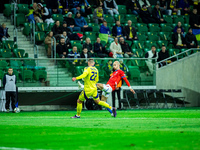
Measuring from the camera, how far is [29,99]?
22859 millimetres

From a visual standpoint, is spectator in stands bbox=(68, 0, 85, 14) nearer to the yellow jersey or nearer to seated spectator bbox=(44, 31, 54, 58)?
seated spectator bbox=(44, 31, 54, 58)

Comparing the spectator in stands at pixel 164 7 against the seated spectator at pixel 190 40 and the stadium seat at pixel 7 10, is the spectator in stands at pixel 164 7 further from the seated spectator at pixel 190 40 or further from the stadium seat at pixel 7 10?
the stadium seat at pixel 7 10

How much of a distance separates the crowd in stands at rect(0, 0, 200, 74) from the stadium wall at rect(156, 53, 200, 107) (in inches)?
32.3

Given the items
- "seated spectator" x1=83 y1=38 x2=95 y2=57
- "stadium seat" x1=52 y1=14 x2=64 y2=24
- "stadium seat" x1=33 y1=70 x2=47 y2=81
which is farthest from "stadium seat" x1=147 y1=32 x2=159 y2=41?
"stadium seat" x1=33 y1=70 x2=47 y2=81

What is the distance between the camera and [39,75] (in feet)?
70.9

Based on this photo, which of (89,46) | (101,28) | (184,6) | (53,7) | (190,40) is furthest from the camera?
(184,6)

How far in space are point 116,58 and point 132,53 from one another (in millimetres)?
2263

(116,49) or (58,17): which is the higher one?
(58,17)

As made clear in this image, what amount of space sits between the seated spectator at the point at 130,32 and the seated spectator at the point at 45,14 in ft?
14.6

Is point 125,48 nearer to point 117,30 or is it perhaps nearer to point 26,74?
point 117,30

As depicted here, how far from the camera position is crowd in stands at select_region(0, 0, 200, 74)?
2392cm

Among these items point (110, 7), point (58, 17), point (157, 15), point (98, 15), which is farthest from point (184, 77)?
point (58, 17)

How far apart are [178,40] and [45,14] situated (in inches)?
323

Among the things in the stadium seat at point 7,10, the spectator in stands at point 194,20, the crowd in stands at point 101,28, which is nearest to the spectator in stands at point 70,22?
the crowd in stands at point 101,28
